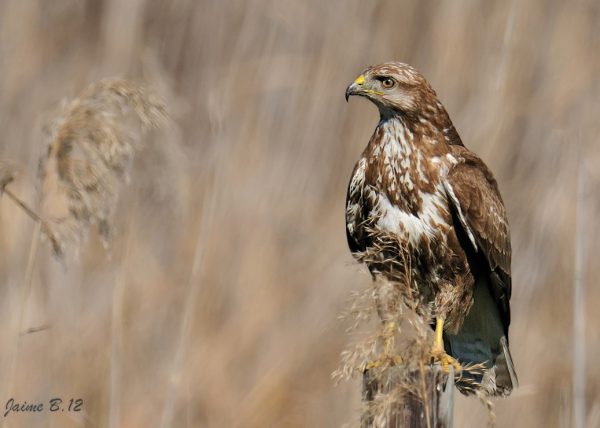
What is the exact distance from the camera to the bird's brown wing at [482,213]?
13.9ft

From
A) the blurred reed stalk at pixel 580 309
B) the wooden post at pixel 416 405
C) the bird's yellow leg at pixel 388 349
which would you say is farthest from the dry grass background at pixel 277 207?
the wooden post at pixel 416 405

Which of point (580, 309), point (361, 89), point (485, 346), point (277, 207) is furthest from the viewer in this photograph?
point (277, 207)

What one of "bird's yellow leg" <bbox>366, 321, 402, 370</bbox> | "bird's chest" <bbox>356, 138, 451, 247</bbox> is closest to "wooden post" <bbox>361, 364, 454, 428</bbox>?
"bird's yellow leg" <bbox>366, 321, 402, 370</bbox>

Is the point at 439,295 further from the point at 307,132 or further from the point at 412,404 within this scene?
the point at 307,132

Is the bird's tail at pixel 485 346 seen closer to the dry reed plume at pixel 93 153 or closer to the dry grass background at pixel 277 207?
the dry grass background at pixel 277 207

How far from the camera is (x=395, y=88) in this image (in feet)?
14.1

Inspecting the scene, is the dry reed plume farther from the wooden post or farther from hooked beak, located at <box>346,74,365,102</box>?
the wooden post

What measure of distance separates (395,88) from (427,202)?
0.44m

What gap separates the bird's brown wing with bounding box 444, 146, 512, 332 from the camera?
4.24 m

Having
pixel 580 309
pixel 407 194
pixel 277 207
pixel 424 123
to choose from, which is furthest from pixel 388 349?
pixel 277 207

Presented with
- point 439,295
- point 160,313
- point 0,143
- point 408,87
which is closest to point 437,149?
point 408,87

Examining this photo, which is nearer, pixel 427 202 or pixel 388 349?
pixel 388 349

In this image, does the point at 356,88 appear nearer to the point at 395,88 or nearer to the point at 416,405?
the point at 395,88

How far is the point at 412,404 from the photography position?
316cm
